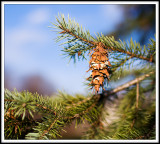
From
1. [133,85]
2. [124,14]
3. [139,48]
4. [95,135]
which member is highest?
[124,14]

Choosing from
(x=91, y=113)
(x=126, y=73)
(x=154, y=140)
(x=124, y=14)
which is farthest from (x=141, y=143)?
(x=124, y=14)

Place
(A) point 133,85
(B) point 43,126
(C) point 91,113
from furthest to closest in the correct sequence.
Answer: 1. (A) point 133,85
2. (C) point 91,113
3. (B) point 43,126

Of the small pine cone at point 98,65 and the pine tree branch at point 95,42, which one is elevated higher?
the pine tree branch at point 95,42

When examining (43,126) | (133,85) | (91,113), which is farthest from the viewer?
(133,85)

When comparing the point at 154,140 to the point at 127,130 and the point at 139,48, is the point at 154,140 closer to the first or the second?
the point at 127,130

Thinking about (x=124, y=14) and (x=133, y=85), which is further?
(x=124, y=14)

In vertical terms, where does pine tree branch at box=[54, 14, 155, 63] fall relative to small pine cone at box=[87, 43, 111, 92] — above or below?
above

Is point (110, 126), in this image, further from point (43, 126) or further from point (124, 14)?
point (124, 14)

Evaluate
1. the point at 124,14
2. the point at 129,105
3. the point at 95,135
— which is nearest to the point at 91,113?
the point at 95,135

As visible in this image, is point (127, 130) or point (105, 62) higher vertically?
point (105, 62)
